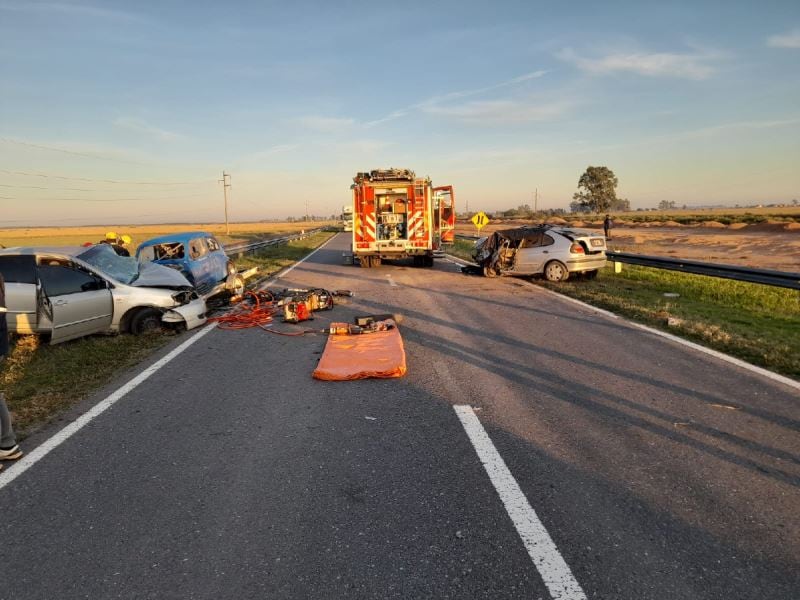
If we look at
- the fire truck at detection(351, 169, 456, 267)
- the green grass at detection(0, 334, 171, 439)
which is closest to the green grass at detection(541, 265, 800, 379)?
the fire truck at detection(351, 169, 456, 267)

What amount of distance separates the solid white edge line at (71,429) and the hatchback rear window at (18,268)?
216 centimetres

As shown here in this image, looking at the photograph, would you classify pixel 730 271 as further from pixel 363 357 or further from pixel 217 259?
pixel 217 259

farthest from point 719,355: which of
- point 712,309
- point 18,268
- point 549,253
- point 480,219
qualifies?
point 480,219

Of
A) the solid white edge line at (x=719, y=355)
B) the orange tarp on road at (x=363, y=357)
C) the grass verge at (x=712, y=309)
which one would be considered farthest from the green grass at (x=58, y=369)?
the grass verge at (x=712, y=309)

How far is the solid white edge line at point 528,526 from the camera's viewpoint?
8.84 feet

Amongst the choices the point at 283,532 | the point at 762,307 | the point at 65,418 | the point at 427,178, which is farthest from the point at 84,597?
Answer: the point at 427,178

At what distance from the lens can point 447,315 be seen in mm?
10062

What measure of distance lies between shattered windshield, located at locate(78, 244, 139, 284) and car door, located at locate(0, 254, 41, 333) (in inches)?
40.5

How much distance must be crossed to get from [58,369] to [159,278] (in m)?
2.84

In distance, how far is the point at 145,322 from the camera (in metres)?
8.66

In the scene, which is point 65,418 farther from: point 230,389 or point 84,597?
point 84,597

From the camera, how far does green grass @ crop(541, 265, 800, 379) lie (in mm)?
7305

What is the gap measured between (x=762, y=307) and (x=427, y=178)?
11.0 m

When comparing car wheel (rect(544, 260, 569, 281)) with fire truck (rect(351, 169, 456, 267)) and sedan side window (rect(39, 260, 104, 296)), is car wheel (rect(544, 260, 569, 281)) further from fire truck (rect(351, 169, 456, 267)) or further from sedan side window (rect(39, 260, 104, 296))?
sedan side window (rect(39, 260, 104, 296))
